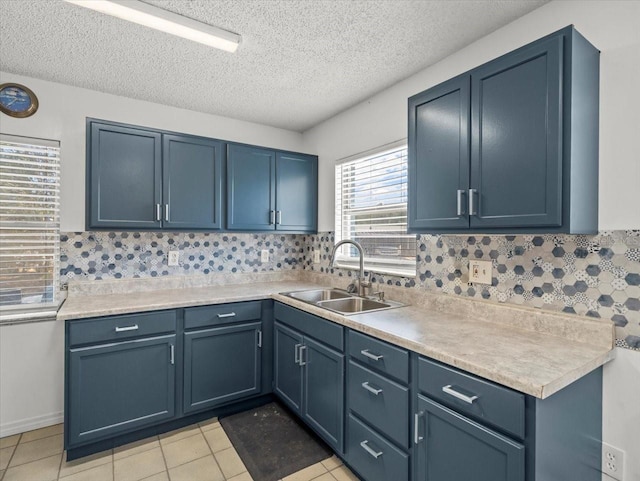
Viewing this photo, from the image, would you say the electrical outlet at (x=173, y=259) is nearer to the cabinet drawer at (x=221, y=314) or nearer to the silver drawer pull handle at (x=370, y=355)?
the cabinet drawer at (x=221, y=314)

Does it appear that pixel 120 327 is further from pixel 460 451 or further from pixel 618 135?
pixel 618 135

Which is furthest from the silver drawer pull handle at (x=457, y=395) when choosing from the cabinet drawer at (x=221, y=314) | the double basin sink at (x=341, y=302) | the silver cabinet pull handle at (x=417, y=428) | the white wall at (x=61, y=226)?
the white wall at (x=61, y=226)

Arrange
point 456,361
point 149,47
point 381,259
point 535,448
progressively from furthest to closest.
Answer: point 381,259 < point 149,47 < point 456,361 < point 535,448

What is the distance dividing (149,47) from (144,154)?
75 cm

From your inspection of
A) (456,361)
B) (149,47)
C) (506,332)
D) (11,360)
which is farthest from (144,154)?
→ (506,332)

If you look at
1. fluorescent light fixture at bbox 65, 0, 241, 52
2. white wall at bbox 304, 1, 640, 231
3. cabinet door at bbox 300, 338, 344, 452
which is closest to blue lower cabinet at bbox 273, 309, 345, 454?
cabinet door at bbox 300, 338, 344, 452

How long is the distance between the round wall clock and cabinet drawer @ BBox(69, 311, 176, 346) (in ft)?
5.01

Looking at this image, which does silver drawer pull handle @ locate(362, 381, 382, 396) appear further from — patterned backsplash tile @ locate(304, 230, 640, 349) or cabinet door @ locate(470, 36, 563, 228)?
cabinet door @ locate(470, 36, 563, 228)

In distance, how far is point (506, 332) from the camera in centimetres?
163

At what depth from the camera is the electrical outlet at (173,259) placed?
113 inches

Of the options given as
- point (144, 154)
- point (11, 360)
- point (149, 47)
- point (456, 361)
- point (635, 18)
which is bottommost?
point (11, 360)

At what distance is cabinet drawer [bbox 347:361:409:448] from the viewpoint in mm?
1545

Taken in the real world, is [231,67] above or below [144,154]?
above

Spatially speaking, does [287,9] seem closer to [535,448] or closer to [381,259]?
[381,259]
